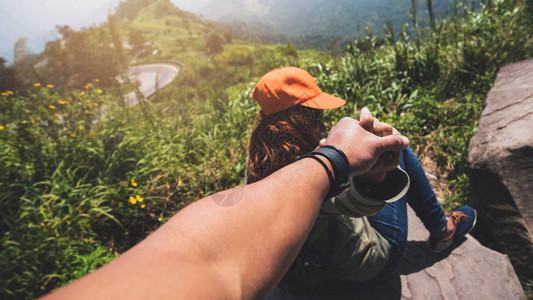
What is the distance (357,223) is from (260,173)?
0.66 meters

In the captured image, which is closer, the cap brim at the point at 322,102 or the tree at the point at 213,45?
the cap brim at the point at 322,102

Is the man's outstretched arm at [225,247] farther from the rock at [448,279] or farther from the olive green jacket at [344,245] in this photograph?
the rock at [448,279]

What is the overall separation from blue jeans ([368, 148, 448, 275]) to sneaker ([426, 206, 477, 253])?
0.10 m

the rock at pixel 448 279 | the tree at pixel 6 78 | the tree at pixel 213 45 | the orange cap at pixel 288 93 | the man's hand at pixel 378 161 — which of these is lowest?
the rock at pixel 448 279

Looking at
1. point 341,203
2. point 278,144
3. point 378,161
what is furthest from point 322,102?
point 341,203

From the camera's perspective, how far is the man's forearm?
1.38 feet

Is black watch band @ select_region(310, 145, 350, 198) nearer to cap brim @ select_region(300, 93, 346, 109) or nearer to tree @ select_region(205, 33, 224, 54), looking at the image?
cap brim @ select_region(300, 93, 346, 109)

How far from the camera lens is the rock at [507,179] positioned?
1.71m

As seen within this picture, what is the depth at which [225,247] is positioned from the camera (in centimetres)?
54

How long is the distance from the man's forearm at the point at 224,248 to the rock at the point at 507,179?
209cm

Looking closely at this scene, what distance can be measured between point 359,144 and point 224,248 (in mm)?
624

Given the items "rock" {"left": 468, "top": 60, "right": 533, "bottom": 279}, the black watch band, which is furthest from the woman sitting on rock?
"rock" {"left": 468, "top": 60, "right": 533, "bottom": 279}

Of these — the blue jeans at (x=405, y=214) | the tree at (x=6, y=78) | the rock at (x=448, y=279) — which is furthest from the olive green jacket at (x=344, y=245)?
the tree at (x=6, y=78)

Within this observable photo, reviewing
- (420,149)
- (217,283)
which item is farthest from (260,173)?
Answer: (420,149)
